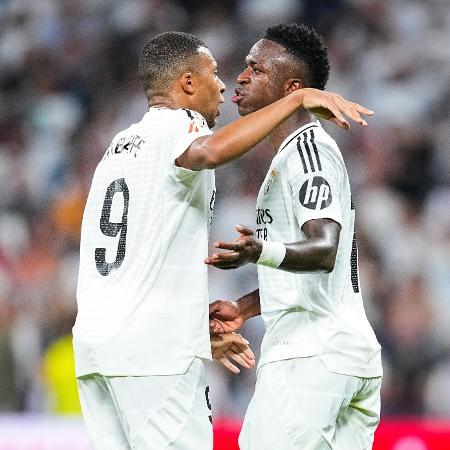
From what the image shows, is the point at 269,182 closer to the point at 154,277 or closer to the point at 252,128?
the point at 252,128

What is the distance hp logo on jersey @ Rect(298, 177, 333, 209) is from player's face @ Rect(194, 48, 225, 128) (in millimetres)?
560

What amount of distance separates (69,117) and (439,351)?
4517 millimetres

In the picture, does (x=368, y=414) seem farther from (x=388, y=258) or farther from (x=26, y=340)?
(x=26, y=340)

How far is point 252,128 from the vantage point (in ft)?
12.4

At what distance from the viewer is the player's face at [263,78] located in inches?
176

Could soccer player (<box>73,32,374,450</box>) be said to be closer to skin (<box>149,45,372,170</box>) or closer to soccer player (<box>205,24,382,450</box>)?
skin (<box>149,45,372,170</box>)

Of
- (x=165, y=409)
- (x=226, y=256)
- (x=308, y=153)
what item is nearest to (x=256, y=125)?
(x=308, y=153)

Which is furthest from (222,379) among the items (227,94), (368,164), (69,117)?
(69,117)

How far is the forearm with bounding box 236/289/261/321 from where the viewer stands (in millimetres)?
4625

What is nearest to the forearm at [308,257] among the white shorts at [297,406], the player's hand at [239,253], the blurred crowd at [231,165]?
the player's hand at [239,253]

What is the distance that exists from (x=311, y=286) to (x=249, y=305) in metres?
0.61

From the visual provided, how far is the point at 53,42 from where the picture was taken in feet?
37.6

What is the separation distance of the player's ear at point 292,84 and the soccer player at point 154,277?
0.54 m

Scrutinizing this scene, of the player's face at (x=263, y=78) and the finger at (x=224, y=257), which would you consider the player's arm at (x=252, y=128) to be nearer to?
the finger at (x=224, y=257)
